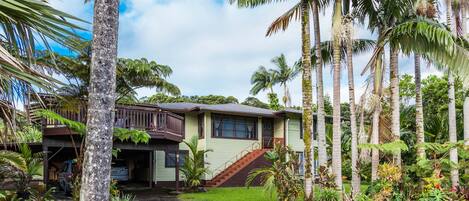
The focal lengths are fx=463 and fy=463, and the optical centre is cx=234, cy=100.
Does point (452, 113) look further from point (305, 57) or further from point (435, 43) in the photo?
point (305, 57)

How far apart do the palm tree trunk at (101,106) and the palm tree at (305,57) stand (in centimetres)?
691

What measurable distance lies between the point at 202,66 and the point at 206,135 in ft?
23.7

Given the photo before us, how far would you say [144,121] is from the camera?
18078 millimetres

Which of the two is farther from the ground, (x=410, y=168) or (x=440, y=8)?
(x=440, y=8)

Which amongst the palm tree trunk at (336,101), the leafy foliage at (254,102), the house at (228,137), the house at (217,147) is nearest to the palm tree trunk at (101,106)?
the palm tree trunk at (336,101)

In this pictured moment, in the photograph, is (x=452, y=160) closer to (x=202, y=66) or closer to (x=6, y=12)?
(x=6, y=12)

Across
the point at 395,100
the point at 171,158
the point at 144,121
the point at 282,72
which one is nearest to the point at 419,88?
the point at 395,100

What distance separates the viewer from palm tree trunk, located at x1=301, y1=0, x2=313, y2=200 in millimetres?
11523

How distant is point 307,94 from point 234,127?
13.7m

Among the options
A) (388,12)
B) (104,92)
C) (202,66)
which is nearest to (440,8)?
(388,12)

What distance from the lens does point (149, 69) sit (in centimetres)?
1548

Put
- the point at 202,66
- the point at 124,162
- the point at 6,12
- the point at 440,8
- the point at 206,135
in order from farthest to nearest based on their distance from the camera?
1. the point at 202,66
2. the point at 124,162
3. the point at 206,135
4. the point at 440,8
5. the point at 6,12

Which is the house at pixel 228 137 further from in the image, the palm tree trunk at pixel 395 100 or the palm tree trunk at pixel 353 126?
the palm tree trunk at pixel 395 100

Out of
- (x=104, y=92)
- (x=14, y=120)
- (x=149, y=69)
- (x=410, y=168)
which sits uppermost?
(x=149, y=69)
